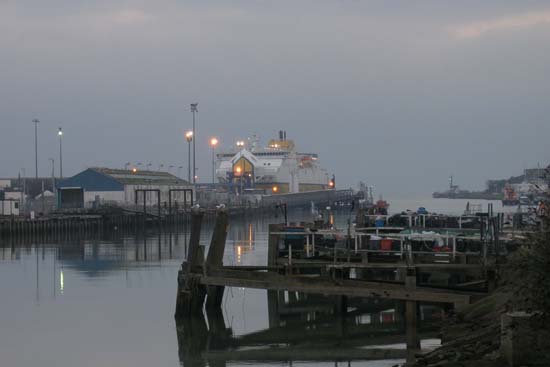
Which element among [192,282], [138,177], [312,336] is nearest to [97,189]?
[138,177]

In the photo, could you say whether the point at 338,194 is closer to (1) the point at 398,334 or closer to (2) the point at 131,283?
(2) the point at 131,283

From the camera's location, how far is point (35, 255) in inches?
1770

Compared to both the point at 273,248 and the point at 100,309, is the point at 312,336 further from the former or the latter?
the point at 100,309

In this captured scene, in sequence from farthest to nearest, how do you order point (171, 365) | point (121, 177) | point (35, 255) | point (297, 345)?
point (121, 177), point (35, 255), point (297, 345), point (171, 365)

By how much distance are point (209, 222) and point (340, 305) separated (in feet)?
180

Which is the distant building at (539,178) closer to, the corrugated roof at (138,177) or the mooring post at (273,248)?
the mooring post at (273,248)

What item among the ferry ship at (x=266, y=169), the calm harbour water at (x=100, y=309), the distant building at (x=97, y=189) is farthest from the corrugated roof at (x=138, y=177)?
the calm harbour water at (x=100, y=309)

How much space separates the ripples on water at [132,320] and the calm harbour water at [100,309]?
1.0 inches

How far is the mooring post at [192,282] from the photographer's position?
69.6ft

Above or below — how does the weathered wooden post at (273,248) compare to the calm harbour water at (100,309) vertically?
above

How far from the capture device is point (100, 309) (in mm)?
25719

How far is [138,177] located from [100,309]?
6446 cm

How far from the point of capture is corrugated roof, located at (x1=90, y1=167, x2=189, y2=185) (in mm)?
83938

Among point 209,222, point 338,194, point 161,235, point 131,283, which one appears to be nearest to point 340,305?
point 131,283
